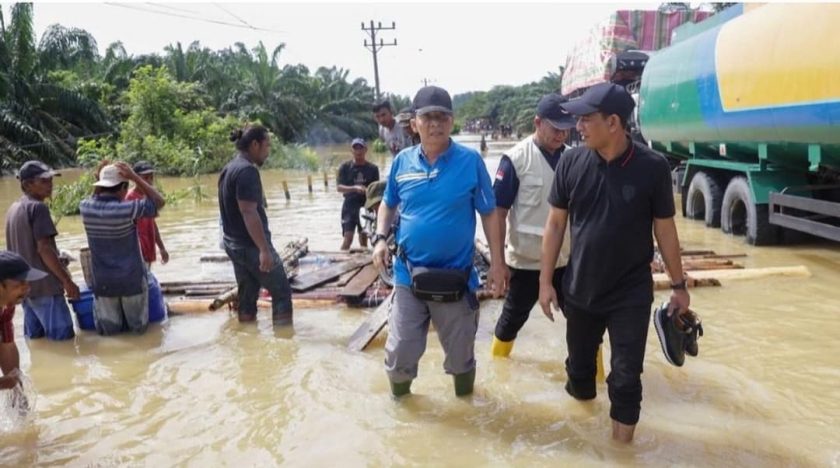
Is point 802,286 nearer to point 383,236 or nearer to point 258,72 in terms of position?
point 383,236

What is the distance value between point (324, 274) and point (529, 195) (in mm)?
3547

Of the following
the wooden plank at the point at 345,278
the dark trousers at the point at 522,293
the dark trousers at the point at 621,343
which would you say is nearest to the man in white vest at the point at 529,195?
the dark trousers at the point at 522,293

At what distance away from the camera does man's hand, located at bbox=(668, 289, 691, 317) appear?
3.30 metres

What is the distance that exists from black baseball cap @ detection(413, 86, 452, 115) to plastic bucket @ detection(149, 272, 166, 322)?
3.44 metres

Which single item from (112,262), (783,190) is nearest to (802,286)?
(783,190)

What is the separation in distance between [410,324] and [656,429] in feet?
4.82

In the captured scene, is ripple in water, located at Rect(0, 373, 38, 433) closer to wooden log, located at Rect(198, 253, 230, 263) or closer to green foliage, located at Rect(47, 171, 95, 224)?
wooden log, located at Rect(198, 253, 230, 263)

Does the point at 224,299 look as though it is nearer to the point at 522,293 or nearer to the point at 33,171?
the point at 33,171

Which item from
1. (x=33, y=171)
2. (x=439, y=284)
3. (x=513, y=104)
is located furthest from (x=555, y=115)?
(x=513, y=104)

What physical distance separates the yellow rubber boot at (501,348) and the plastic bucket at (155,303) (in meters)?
3.12

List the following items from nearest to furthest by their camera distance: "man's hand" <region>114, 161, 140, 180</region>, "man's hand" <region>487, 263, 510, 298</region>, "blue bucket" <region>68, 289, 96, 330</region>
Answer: "man's hand" <region>487, 263, 510, 298</region> → "man's hand" <region>114, 161, 140, 180</region> → "blue bucket" <region>68, 289, 96, 330</region>

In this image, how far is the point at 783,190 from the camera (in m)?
8.09

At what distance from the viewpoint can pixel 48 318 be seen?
5371 mm

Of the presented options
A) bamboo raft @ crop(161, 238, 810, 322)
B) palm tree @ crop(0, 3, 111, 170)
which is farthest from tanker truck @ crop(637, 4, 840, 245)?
palm tree @ crop(0, 3, 111, 170)
